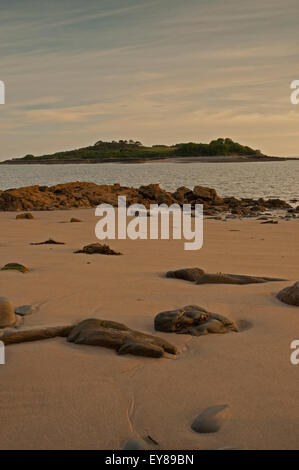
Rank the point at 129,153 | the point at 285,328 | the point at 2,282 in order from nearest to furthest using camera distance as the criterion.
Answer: the point at 285,328 → the point at 2,282 → the point at 129,153

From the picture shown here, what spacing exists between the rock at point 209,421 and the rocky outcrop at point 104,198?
15.5 meters

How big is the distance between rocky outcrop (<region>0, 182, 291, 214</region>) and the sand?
1296cm

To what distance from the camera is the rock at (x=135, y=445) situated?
2413 millimetres

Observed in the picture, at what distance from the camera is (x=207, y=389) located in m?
3.00

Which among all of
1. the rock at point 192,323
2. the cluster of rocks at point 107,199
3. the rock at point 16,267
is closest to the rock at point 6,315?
the rock at point 192,323

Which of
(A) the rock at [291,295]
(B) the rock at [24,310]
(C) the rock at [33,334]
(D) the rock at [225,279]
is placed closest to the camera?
(C) the rock at [33,334]

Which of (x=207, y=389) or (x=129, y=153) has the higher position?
(x=129, y=153)

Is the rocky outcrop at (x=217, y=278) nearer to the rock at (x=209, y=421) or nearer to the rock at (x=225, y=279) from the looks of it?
the rock at (x=225, y=279)

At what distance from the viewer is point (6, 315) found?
396 centimetres

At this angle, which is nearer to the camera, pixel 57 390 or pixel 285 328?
pixel 57 390
